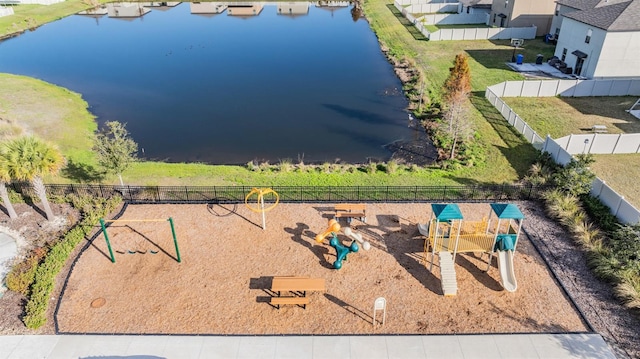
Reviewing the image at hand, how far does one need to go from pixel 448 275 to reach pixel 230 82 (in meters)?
32.5

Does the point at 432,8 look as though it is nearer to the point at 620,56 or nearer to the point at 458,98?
the point at 620,56

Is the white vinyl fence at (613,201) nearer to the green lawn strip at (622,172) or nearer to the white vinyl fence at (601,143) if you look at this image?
the green lawn strip at (622,172)

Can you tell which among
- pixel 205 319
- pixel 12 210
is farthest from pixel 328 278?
pixel 12 210

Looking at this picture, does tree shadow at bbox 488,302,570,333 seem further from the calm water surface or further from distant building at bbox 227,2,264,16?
distant building at bbox 227,2,264,16

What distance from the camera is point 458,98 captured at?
28.2 m

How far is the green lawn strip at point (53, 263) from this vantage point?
15.3 metres

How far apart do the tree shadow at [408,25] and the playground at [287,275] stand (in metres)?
42.0

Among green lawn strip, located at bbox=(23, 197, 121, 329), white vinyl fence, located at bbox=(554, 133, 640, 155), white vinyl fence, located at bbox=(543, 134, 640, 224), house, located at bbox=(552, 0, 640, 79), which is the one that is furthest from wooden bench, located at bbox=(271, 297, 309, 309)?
house, located at bbox=(552, 0, 640, 79)

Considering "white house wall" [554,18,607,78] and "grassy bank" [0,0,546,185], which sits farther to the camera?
"white house wall" [554,18,607,78]

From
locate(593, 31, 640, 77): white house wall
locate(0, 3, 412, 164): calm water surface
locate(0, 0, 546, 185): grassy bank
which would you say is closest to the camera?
locate(0, 0, 546, 185): grassy bank

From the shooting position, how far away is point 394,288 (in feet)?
55.1

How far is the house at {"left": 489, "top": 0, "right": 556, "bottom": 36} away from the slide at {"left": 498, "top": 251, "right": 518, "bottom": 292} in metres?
47.7

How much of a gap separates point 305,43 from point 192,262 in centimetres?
4541

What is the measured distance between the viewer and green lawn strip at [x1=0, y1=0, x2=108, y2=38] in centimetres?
6456
